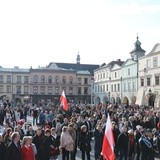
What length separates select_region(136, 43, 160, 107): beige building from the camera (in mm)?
53656

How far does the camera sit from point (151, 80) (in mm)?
56406

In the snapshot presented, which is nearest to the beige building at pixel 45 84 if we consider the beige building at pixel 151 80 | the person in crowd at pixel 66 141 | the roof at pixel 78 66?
the roof at pixel 78 66

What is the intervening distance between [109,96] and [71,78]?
1822 cm

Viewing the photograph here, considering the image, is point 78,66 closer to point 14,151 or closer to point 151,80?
point 151,80

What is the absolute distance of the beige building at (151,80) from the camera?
53.7m

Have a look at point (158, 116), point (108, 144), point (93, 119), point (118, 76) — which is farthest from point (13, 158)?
point (118, 76)

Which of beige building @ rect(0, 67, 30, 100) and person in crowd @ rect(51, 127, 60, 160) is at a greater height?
beige building @ rect(0, 67, 30, 100)

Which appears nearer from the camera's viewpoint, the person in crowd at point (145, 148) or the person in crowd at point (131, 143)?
the person in crowd at point (145, 148)

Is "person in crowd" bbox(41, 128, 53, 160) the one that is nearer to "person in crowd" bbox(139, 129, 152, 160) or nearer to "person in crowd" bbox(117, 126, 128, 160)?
"person in crowd" bbox(117, 126, 128, 160)

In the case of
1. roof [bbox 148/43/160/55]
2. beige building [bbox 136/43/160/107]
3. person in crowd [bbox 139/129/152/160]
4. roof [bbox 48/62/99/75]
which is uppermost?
roof [bbox 48/62/99/75]

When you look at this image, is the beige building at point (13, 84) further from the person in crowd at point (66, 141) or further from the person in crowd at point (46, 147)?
the person in crowd at point (46, 147)

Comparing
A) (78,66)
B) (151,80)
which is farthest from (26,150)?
(78,66)

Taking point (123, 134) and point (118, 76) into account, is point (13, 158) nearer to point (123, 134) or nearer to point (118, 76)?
point (123, 134)

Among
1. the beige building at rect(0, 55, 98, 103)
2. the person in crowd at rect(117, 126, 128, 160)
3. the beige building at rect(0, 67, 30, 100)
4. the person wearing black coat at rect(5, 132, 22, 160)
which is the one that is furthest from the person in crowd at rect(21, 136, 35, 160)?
the beige building at rect(0, 67, 30, 100)
